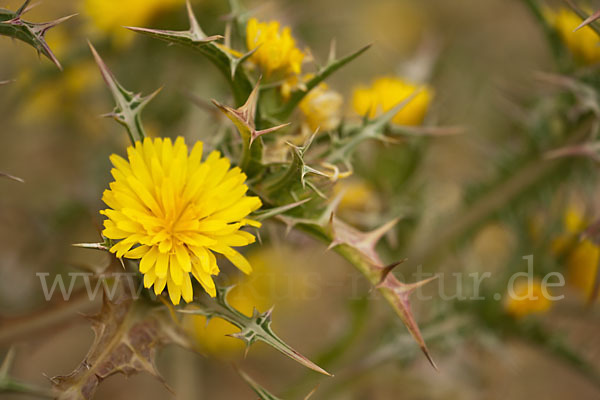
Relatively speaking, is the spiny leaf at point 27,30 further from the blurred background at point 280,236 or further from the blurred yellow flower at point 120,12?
the blurred yellow flower at point 120,12

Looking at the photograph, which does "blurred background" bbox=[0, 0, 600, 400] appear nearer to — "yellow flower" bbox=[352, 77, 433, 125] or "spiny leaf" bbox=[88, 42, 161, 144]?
"yellow flower" bbox=[352, 77, 433, 125]

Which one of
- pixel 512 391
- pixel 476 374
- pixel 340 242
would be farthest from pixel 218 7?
pixel 512 391

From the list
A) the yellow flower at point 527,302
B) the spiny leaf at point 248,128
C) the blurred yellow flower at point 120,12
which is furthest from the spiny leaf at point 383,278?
the blurred yellow flower at point 120,12

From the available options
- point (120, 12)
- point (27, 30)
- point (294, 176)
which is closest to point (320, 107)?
point (294, 176)

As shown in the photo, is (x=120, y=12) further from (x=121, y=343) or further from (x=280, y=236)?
(x=121, y=343)

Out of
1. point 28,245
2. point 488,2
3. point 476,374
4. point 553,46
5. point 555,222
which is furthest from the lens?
point 488,2

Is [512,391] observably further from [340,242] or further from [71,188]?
[71,188]
